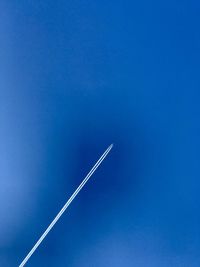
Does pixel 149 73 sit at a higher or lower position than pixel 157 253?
higher

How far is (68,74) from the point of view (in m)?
0.80

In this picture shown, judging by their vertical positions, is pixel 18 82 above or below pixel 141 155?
above

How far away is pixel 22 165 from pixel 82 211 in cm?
21

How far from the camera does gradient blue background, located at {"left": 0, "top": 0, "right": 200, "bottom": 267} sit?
78cm

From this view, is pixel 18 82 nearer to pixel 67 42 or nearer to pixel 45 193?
pixel 67 42

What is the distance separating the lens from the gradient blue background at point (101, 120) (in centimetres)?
78

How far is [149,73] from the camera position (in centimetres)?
79

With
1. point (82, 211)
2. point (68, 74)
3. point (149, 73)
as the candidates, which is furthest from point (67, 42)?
point (82, 211)

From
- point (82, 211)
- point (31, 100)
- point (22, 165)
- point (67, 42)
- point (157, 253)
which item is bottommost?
point (157, 253)

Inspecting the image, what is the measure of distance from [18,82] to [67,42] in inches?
6.7

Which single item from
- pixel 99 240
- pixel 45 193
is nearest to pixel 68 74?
pixel 45 193

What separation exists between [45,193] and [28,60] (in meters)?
0.36

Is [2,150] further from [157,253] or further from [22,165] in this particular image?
[157,253]

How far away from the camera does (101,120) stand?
0.79m
